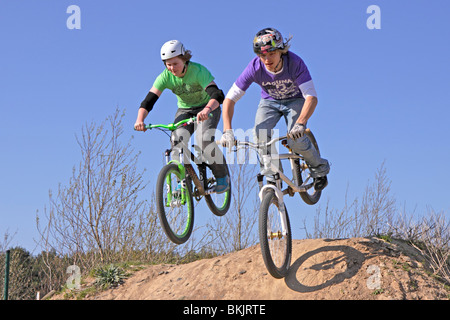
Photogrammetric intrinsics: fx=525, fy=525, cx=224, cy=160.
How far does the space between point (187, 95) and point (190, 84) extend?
22 cm

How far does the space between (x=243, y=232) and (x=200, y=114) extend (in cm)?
546

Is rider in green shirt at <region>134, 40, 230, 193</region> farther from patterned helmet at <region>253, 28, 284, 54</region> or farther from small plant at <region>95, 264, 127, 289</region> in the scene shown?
small plant at <region>95, 264, 127, 289</region>

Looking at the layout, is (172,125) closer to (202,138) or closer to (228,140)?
(202,138)

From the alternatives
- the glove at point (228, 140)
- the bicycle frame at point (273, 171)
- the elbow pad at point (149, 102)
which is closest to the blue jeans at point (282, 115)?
the bicycle frame at point (273, 171)

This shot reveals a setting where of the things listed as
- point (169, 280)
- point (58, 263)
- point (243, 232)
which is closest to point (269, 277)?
point (169, 280)

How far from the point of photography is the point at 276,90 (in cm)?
730

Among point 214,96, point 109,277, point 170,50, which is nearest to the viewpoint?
point 170,50

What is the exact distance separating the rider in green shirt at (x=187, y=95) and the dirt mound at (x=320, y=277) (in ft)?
6.16

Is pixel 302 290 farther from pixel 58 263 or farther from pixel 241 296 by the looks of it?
pixel 58 263

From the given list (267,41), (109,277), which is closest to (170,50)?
(267,41)

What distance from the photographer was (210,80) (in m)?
8.01

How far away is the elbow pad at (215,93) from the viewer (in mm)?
7836

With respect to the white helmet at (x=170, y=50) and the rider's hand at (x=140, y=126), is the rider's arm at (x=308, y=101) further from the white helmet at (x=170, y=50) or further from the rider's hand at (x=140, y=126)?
the rider's hand at (x=140, y=126)

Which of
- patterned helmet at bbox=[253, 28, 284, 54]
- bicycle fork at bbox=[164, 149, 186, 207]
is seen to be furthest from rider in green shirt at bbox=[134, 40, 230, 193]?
patterned helmet at bbox=[253, 28, 284, 54]
